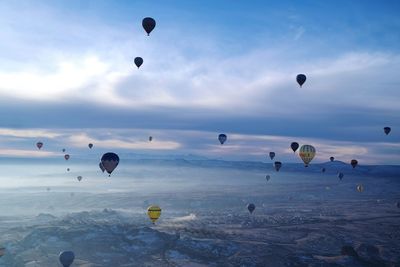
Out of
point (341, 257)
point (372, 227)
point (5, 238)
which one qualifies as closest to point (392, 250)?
point (341, 257)

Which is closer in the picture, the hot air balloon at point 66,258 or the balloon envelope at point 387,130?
the hot air balloon at point 66,258

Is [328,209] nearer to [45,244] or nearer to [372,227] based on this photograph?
[372,227]

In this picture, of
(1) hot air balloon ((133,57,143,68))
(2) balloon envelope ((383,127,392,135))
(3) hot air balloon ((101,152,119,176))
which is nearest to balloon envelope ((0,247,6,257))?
(3) hot air balloon ((101,152,119,176))

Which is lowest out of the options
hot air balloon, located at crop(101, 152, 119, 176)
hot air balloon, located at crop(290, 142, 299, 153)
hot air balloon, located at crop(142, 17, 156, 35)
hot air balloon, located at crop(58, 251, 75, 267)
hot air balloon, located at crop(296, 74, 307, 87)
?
hot air balloon, located at crop(58, 251, 75, 267)

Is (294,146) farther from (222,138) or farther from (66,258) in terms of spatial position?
(66,258)

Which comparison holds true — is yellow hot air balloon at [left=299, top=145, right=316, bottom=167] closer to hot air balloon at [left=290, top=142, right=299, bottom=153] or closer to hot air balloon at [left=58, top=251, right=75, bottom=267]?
hot air balloon at [left=290, top=142, right=299, bottom=153]

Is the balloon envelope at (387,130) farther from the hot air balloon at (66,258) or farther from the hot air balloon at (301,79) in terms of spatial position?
the hot air balloon at (66,258)

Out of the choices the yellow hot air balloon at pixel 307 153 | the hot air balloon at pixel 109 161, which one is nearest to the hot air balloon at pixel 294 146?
the yellow hot air balloon at pixel 307 153

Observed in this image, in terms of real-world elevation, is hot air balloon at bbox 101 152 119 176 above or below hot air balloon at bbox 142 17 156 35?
below
